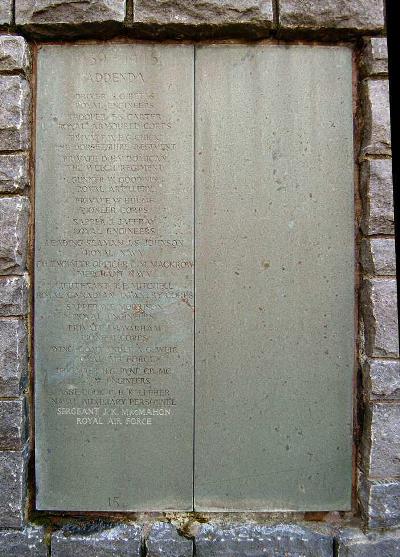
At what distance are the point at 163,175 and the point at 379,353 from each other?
1.68 m

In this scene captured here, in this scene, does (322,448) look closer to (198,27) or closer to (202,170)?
(202,170)

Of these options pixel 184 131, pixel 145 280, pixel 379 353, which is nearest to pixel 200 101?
pixel 184 131

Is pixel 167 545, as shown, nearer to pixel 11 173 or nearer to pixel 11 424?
pixel 11 424

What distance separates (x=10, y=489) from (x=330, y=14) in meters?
3.38

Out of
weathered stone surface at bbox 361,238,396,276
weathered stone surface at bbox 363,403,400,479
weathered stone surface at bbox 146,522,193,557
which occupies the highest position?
weathered stone surface at bbox 361,238,396,276

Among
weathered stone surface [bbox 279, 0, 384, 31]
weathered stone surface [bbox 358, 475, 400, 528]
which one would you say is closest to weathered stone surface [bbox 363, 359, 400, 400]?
weathered stone surface [bbox 358, 475, 400, 528]

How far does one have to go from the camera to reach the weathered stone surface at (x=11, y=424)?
298cm

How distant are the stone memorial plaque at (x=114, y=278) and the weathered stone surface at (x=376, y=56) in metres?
1.08

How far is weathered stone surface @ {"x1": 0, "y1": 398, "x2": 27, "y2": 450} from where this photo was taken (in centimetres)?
298

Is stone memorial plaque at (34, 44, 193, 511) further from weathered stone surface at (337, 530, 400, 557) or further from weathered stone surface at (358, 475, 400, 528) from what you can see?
weathered stone surface at (358, 475, 400, 528)

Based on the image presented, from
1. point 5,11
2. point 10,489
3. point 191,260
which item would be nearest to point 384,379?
point 191,260

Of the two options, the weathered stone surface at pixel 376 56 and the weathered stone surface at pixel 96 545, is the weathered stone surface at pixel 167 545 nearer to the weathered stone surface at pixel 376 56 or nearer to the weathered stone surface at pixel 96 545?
the weathered stone surface at pixel 96 545

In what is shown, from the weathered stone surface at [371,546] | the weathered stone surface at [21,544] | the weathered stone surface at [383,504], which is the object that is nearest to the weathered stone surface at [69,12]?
the weathered stone surface at [21,544]

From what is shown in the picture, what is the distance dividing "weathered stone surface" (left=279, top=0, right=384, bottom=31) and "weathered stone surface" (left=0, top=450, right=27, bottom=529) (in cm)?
303
